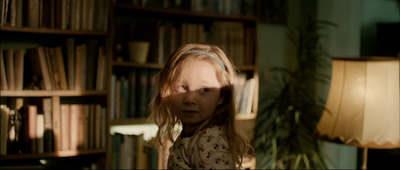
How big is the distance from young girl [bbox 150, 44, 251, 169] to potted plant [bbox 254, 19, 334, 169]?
7.30 feet

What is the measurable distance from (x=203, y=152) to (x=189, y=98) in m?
0.14

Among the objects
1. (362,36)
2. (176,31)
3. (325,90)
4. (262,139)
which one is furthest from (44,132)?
(362,36)

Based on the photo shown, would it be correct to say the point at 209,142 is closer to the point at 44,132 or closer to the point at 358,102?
the point at 358,102

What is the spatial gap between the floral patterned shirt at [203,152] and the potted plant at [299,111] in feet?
7.51

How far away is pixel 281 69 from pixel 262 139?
0.54 metres

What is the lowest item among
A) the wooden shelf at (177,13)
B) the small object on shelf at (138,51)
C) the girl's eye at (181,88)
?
the girl's eye at (181,88)

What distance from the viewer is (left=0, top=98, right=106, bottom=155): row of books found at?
2502 millimetres

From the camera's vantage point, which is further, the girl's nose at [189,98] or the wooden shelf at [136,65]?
the wooden shelf at [136,65]

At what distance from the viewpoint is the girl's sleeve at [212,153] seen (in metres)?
1.06

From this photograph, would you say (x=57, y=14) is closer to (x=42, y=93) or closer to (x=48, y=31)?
(x=48, y=31)

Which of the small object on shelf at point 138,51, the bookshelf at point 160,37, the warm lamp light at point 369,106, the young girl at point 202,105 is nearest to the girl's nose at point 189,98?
the young girl at point 202,105

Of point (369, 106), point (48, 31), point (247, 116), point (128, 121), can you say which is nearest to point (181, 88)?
point (369, 106)

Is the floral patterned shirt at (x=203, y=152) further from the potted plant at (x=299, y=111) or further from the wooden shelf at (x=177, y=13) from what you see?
the potted plant at (x=299, y=111)

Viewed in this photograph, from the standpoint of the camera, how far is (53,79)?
257 centimetres
